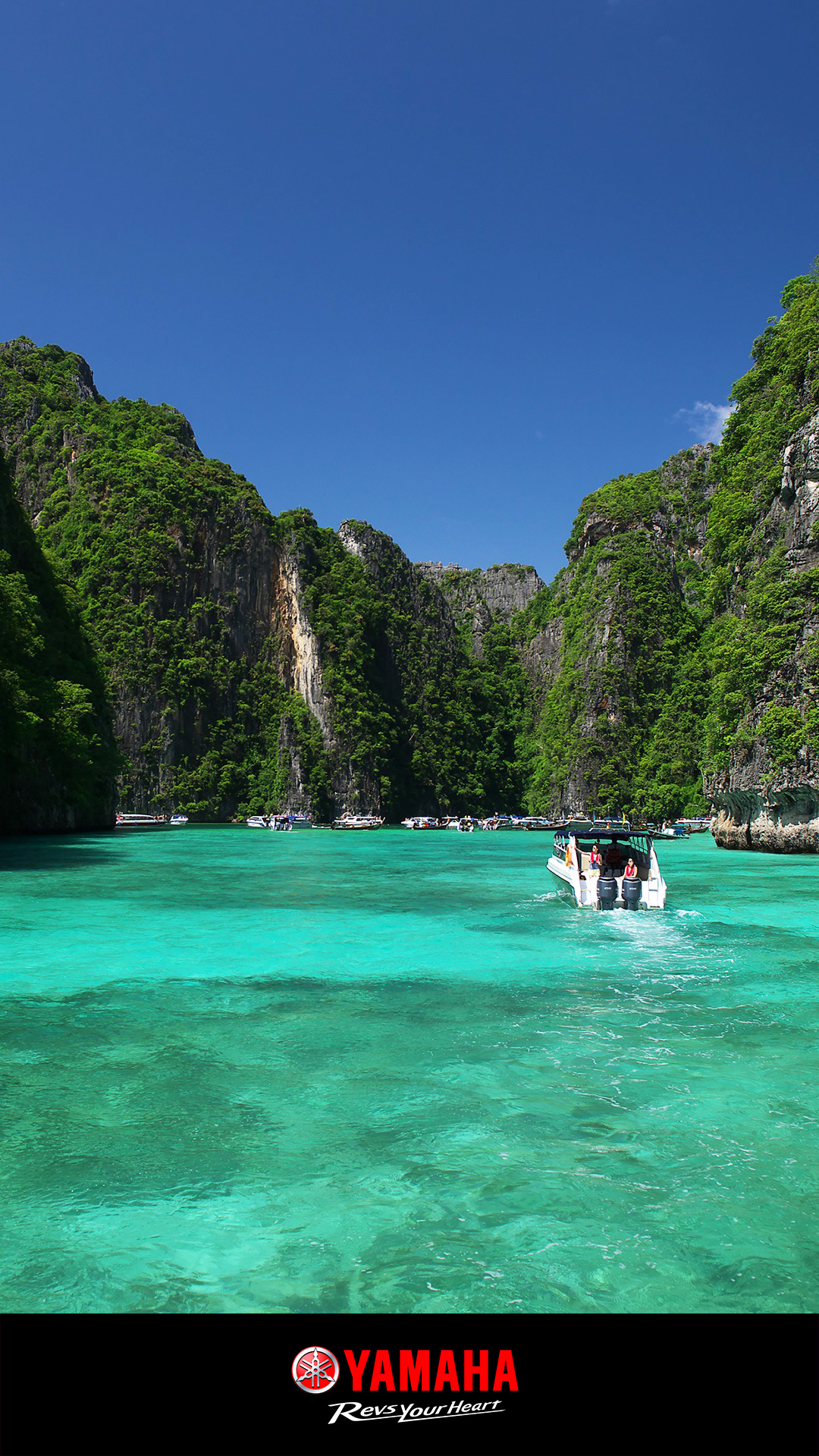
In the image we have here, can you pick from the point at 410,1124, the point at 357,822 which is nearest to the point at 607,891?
the point at 410,1124

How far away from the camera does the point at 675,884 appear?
31.2 m

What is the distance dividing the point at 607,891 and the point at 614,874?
1.68m

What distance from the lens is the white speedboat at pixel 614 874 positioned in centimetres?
Answer: 2109

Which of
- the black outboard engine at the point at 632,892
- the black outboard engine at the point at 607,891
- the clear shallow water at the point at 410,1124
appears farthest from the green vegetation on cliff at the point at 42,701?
the black outboard engine at the point at 632,892

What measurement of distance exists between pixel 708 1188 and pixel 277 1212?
3169 millimetres

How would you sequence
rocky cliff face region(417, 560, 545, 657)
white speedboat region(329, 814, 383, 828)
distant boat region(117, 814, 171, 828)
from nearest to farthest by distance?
distant boat region(117, 814, 171, 828)
white speedboat region(329, 814, 383, 828)
rocky cliff face region(417, 560, 545, 657)

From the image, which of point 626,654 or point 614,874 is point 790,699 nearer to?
point 614,874

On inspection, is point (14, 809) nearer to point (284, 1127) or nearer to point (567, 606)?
point (284, 1127)

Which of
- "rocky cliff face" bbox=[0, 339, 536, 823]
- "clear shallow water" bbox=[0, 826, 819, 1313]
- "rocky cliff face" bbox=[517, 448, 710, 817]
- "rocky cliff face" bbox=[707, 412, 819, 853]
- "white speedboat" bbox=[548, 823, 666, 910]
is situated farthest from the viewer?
"rocky cliff face" bbox=[0, 339, 536, 823]

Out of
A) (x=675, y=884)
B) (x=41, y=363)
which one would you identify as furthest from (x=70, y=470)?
(x=675, y=884)

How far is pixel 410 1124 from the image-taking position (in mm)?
7652

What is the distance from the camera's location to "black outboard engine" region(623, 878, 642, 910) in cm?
2081
